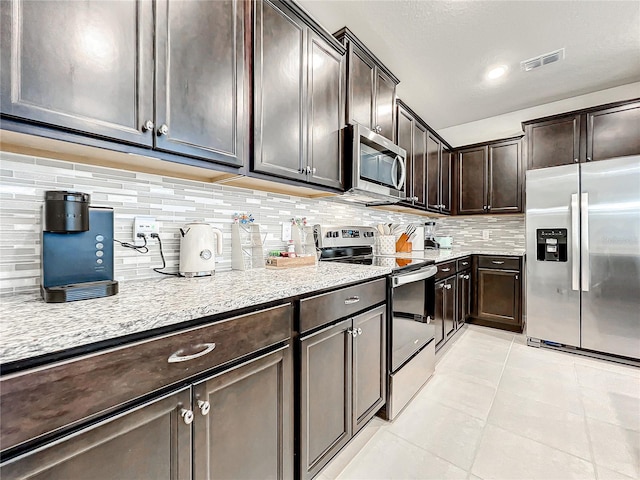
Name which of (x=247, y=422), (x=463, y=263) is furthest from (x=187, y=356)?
(x=463, y=263)

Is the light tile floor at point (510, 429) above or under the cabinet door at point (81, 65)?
under

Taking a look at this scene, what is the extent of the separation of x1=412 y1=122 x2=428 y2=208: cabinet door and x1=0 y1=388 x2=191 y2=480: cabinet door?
8.84 feet

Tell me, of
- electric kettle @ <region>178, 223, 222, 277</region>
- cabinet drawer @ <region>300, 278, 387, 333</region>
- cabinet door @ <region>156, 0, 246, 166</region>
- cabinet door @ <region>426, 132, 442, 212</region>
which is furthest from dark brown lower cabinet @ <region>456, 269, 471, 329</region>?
cabinet door @ <region>156, 0, 246, 166</region>

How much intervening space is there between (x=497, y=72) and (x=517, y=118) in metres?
1.18

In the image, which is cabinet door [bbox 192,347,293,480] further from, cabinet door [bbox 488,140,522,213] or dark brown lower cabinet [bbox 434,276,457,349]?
cabinet door [bbox 488,140,522,213]

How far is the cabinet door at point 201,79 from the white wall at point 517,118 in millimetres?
3577

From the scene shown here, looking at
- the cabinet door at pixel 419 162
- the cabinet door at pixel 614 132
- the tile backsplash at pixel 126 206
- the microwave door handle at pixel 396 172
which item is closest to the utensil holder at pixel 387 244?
the microwave door handle at pixel 396 172

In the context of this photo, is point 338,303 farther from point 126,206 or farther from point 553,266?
point 553,266

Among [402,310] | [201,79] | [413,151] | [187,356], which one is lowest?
[402,310]

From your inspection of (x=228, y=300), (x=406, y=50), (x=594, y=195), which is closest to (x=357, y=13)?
(x=406, y=50)

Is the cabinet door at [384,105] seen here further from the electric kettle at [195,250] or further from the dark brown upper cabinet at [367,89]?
the electric kettle at [195,250]

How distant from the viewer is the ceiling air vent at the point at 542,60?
234 cm

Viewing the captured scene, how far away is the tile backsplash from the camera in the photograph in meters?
0.96

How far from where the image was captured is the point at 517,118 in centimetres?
350
